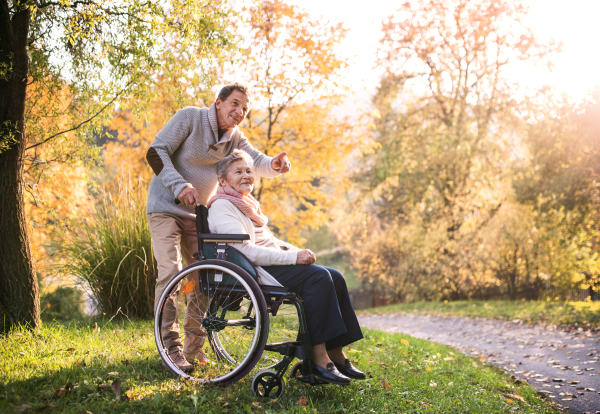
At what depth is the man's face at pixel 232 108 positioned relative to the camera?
10.4 feet

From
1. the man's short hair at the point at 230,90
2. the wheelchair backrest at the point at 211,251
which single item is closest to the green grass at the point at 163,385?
the wheelchair backrest at the point at 211,251

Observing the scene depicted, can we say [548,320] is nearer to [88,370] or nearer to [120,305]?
[120,305]

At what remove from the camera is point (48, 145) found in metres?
4.90

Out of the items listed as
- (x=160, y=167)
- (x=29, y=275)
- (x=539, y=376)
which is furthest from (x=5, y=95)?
(x=539, y=376)

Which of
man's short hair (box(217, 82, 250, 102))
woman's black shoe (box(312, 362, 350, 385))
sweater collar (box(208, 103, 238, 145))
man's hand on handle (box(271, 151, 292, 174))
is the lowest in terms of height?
woman's black shoe (box(312, 362, 350, 385))

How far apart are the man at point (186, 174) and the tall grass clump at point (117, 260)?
64.8 inches

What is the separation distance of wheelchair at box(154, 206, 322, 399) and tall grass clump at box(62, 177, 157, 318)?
5.91 ft

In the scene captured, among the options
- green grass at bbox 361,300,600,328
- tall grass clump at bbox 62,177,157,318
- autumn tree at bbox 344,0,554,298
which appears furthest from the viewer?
autumn tree at bbox 344,0,554,298

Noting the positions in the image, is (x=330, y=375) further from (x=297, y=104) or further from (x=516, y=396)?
(x=297, y=104)

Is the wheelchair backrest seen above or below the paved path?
above

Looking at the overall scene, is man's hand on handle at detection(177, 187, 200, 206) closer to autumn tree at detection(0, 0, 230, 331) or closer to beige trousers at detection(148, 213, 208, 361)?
beige trousers at detection(148, 213, 208, 361)

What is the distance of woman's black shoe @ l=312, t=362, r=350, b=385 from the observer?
8.36 ft

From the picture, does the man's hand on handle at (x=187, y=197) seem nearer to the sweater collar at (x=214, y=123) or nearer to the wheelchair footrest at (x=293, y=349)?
the sweater collar at (x=214, y=123)

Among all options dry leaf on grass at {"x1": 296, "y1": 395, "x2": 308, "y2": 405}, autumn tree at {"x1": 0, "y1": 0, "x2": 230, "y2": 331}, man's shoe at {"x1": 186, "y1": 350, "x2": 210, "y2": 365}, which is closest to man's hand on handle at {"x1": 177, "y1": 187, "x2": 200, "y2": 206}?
man's shoe at {"x1": 186, "y1": 350, "x2": 210, "y2": 365}
